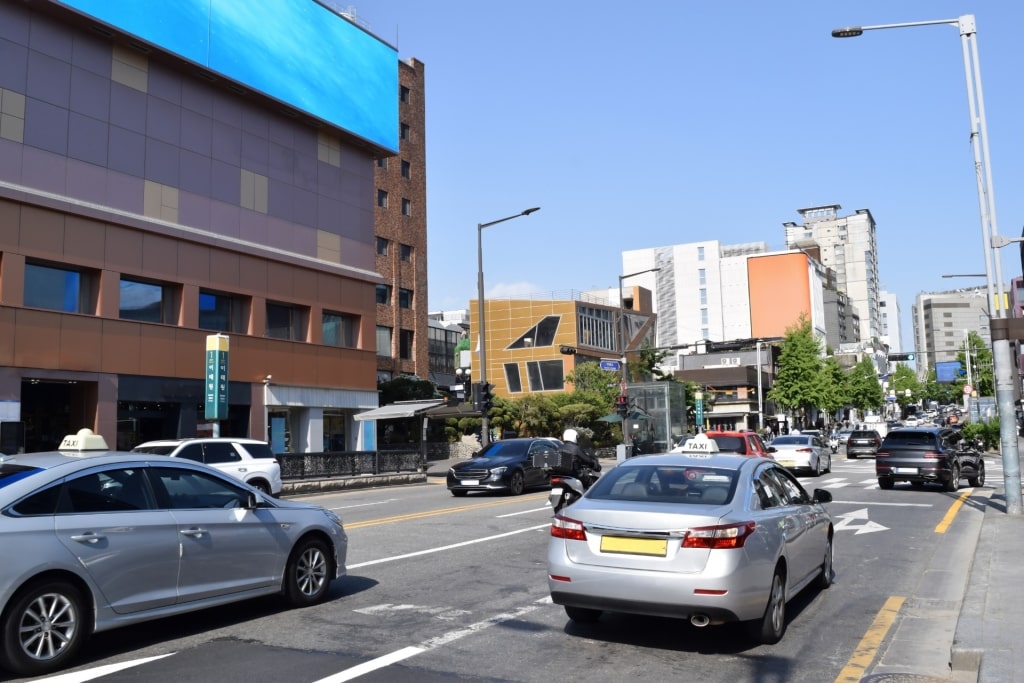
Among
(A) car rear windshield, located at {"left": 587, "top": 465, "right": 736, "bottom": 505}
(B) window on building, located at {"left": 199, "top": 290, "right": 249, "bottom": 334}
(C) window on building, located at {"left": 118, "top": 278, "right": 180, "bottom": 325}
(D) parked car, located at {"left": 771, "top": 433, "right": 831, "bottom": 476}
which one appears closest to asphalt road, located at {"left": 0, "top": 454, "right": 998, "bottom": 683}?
(A) car rear windshield, located at {"left": 587, "top": 465, "right": 736, "bottom": 505}

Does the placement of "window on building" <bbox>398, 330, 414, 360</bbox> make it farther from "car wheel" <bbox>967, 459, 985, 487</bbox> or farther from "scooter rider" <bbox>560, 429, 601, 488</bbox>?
"car wheel" <bbox>967, 459, 985, 487</bbox>

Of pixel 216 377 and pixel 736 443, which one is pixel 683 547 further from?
pixel 216 377

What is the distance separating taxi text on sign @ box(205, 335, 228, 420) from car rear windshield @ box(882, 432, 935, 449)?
2030cm

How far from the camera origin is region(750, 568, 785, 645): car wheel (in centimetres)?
692

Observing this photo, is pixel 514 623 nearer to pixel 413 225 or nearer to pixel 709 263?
pixel 413 225

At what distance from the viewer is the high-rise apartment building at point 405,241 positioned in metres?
56.5

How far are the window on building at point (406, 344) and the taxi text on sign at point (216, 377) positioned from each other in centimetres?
2787

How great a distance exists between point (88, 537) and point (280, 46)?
34.4m

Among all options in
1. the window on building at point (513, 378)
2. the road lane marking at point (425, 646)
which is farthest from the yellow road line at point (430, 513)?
the window on building at point (513, 378)

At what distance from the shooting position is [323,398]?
38000 millimetres

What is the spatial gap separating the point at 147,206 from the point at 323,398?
11.0m

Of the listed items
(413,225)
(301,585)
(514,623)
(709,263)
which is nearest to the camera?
(514,623)

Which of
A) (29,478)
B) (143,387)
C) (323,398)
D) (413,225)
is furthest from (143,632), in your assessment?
(413,225)

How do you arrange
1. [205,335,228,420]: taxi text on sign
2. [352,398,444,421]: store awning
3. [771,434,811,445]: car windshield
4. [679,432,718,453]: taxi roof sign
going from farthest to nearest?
[352,398,444,421]: store awning → [771,434,811,445]: car windshield → [205,335,228,420]: taxi text on sign → [679,432,718,453]: taxi roof sign
